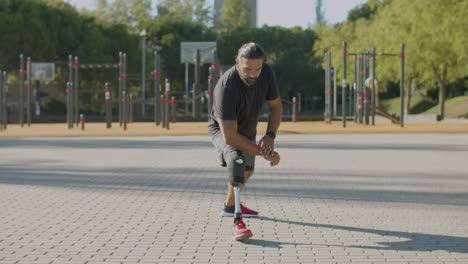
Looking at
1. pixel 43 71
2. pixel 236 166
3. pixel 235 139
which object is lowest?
pixel 236 166

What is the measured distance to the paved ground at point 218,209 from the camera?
252 inches

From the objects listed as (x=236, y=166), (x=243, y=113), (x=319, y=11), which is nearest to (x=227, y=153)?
(x=236, y=166)

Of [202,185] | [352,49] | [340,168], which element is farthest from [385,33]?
[202,185]

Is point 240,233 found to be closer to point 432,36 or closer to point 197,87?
point 197,87

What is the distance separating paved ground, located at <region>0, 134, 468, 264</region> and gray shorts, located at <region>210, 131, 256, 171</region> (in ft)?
1.82

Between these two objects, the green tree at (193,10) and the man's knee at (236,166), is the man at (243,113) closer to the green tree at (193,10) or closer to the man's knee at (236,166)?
the man's knee at (236,166)

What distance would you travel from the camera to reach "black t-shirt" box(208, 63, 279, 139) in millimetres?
7129

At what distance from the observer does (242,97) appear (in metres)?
7.24

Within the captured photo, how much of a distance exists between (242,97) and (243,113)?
0.70 feet

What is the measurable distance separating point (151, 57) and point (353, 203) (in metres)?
65.8

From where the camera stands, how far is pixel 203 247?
6.61m

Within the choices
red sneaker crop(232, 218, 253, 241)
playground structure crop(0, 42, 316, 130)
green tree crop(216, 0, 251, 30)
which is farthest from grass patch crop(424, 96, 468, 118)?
green tree crop(216, 0, 251, 30)

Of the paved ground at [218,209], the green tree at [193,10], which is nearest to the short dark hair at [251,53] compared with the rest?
the paved ground at [218,209]

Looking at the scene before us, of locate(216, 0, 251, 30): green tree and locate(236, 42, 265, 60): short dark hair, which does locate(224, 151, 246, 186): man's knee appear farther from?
locate(216, 0, 251, 30): green tree
